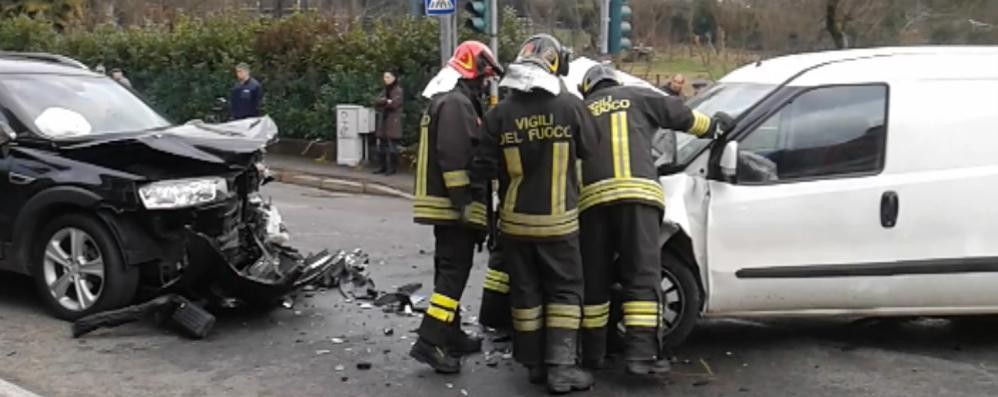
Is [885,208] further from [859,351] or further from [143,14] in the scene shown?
[143,14]

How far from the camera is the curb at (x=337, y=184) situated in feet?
49.9

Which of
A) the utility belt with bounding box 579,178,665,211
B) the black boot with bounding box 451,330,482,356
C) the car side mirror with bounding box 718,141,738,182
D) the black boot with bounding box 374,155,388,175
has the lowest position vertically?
the black boot with bounding box 374,155,388,175

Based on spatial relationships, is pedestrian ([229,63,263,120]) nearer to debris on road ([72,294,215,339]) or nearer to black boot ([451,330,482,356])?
debris on road ([72,294,215,339])

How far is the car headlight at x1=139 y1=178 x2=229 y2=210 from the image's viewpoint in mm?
6285

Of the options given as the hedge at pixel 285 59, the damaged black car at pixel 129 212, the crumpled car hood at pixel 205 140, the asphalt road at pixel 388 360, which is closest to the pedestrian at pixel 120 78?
the hedge at pixel 285 59

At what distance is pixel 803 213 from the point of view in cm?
576

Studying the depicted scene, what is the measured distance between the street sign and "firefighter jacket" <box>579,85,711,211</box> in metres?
8.14

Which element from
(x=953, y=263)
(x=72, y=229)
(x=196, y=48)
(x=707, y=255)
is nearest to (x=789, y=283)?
(x=707, y=255)

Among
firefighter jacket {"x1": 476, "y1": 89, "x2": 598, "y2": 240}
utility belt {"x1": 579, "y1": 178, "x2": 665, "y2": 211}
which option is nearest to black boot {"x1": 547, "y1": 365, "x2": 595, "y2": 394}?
firefighter jacket {"x1": 476, "y1": 89, "x2": 598, "y2": 240}

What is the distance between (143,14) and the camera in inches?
1410

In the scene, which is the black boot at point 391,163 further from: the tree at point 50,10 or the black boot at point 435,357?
the tree at point 50,10

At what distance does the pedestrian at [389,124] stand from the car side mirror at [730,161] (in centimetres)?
1055

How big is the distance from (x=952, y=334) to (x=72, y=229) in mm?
5356

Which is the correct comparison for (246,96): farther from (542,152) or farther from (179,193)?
(542,152)
